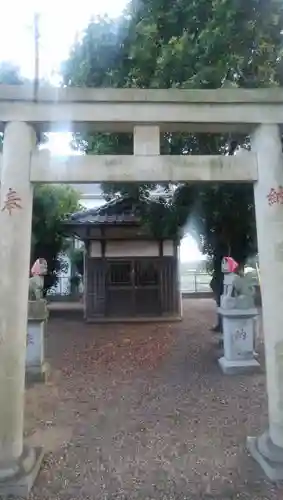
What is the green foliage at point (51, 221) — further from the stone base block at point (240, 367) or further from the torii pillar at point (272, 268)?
the torii pillar at point (272, 268)

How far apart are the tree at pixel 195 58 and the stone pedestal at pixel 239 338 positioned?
228 cm

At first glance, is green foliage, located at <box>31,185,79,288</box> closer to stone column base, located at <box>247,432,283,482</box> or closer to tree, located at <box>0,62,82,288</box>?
tree, located at <box>0,62,82,288</box>

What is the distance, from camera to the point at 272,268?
3.80 m

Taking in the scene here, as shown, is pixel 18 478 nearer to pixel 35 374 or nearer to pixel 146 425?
pixel 146 425

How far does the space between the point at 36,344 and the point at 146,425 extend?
3.23m

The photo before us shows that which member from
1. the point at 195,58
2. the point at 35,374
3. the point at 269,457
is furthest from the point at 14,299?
the point at 195,58

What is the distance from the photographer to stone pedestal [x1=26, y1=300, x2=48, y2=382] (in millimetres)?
7344

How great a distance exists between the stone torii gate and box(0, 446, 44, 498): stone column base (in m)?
0.02

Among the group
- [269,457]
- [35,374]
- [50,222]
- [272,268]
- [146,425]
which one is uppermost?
[50,222]

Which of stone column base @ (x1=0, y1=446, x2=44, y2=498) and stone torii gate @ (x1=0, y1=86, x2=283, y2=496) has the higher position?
stone torii gate @ (x1=0, y1=86, x2=283, y2=496)

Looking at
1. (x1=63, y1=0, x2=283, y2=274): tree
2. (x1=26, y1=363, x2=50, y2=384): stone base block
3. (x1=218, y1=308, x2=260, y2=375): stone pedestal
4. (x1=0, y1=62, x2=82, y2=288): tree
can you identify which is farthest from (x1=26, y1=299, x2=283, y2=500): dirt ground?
(x1=0, y1=62, x2=82, y2=288): tree

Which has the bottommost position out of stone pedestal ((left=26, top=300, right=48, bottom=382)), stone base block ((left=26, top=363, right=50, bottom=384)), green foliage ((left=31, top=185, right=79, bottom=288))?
stone base block ((left=26, top=363, right=50, bottom=384))

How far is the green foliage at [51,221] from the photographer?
14922 mm

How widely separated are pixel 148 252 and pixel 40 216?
4238 millimetres
